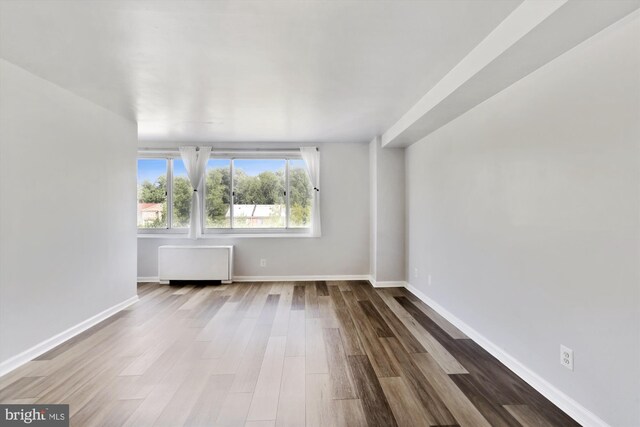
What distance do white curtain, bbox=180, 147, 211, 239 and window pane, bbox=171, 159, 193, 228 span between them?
18 centimetres

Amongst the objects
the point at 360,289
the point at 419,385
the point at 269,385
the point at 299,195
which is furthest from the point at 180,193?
the point at 419,385

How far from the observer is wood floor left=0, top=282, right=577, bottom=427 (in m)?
1.79

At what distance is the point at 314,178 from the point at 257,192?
1.04 metres

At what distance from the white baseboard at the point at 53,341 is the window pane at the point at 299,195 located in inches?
110

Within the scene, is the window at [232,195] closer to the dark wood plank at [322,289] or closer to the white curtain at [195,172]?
the white curtain at [195,172]

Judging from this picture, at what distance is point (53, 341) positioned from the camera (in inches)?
106

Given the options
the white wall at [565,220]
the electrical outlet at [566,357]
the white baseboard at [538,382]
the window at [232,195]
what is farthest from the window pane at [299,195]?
the electrical outlet at [566,357]

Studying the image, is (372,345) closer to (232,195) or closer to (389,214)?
(389,214)

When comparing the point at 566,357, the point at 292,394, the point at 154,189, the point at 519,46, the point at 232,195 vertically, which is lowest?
the point at 292,394

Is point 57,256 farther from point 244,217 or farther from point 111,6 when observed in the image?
point 244,217

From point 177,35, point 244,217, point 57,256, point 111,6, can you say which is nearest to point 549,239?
point 177,35

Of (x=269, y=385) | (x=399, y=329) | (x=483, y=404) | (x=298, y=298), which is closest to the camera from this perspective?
(x=483, y=404)

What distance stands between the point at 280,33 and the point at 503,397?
2773 mm

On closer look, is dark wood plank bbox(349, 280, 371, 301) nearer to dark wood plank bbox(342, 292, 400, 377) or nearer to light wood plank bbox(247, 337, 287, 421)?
dark wood plank bbox(342, 292, 400, 377)
